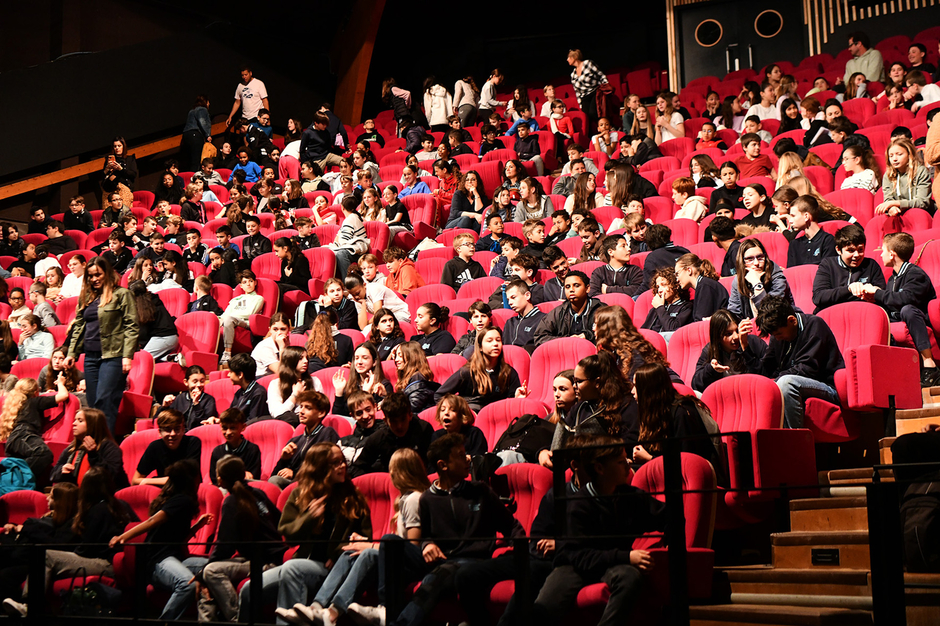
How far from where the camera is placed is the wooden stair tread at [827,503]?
2.80 m

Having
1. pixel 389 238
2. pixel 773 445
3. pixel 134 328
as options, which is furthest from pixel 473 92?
pixel 773 445

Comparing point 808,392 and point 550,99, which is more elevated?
point 550,99

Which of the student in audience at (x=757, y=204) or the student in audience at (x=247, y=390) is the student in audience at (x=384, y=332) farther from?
the student in audience at (x=757, y=204)

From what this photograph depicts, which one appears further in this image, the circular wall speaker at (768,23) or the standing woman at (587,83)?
the circular wall speaker at (768,23)

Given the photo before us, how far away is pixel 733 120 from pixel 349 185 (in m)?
3.34

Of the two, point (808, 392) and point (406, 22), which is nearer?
point (808, 392)

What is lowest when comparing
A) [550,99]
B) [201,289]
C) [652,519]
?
[652,519]

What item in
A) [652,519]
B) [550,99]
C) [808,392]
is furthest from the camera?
[550,99]

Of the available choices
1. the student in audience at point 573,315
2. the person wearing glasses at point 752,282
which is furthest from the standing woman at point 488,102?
the person wearing glasses at point 752,282

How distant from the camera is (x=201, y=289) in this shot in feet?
19.7

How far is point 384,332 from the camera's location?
4789 mm

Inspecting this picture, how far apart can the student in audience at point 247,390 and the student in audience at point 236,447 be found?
1.42 ft

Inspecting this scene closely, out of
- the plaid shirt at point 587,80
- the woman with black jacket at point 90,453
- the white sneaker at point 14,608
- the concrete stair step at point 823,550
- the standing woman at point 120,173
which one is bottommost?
the white sneaker at point 14,608

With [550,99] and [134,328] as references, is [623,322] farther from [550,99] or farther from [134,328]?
[550,99]
